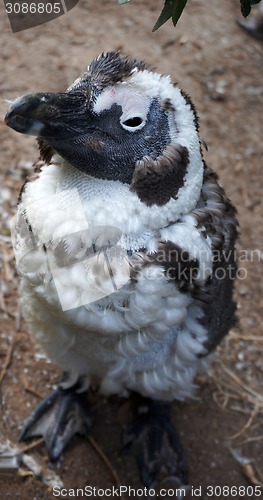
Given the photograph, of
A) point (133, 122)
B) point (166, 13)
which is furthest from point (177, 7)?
point (133, 122)

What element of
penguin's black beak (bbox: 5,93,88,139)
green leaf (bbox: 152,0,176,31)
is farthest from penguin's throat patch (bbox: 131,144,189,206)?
green leaf (bbox: 152,0,176,31)

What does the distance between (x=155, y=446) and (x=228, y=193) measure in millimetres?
1457

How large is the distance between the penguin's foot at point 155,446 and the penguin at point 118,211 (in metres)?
0.62

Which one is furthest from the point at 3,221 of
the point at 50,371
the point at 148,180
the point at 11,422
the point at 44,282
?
the point at 148,180

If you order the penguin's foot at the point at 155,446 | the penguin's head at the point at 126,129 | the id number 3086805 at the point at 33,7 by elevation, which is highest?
the penguin's head at the point at 126,129

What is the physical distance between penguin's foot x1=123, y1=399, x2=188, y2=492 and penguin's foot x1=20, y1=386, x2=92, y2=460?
7.7 inches

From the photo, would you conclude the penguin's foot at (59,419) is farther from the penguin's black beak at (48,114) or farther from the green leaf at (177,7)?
the green leaf at (177,7)

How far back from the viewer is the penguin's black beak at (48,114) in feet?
5.64

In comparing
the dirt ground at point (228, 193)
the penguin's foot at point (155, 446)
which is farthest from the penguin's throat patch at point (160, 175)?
the dirt ground at point (228, 193)

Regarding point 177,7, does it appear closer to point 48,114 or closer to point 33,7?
point 48,114

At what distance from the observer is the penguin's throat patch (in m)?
1.86

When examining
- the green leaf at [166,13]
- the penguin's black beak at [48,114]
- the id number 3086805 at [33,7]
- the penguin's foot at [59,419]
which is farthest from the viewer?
the id number 3086805 at [33,7]

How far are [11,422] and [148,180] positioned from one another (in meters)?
1.31

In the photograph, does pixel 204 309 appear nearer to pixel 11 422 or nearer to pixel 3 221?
pixel 11 422
